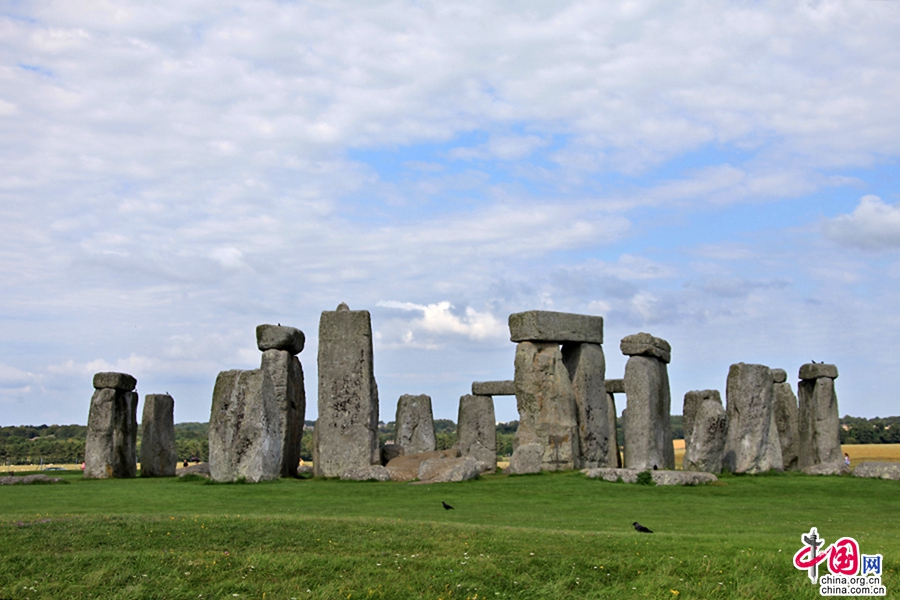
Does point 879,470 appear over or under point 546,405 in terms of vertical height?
under

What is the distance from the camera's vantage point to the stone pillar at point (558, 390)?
2342cm

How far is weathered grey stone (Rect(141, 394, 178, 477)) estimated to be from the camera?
26141mm

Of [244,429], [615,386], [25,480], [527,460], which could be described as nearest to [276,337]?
[244,429]

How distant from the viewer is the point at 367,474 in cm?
2025

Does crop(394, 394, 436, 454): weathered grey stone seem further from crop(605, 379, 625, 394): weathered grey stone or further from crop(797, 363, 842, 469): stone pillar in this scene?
crop(797, 363, 842, 469): stone pillar

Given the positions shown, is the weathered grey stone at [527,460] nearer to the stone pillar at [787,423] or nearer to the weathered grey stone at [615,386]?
the weathered grey stone at [615,386]

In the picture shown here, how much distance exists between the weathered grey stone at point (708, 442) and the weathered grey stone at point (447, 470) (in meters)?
5.69

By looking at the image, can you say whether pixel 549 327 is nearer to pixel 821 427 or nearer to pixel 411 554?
pixel 821 427

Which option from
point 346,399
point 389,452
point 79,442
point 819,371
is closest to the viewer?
point 346,399

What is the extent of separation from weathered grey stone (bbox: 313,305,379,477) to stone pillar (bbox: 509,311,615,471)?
397cm

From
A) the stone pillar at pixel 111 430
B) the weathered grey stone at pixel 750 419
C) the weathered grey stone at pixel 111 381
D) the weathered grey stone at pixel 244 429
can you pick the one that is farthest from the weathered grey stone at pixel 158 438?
the weathered grey stone at pixel 750 419

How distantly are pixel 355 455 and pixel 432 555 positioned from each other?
13030 millimetres

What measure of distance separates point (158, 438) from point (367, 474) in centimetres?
910

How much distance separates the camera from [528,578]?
8.82 metres
